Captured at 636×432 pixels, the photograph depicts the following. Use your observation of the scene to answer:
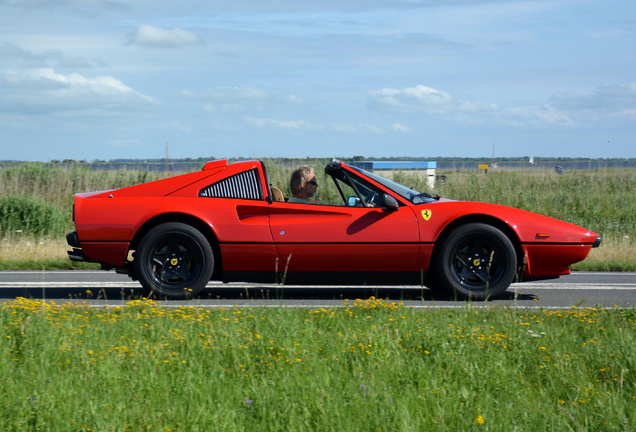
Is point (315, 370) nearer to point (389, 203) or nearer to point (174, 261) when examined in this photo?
point (389, 203)

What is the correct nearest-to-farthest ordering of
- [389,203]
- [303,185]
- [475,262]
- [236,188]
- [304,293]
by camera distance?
[389,203], [475,262], [236,188], [303,185], [304,293]

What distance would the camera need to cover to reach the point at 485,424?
365 centimetres

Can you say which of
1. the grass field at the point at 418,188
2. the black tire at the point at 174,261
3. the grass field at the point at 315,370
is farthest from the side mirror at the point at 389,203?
the grass field at the point at 418,188

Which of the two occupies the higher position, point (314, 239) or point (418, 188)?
point (418, 188)

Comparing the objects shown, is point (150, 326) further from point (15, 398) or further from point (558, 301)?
point (558, 301)

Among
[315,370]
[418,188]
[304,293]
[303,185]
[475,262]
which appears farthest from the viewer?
[418,188]

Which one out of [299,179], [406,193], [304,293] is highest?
[299,179]

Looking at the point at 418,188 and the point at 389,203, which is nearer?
the point at 389,203

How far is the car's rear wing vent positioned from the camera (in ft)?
25.2

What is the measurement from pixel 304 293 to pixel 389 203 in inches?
64.6

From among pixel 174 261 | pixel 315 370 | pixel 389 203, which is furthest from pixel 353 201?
pixel 315 370

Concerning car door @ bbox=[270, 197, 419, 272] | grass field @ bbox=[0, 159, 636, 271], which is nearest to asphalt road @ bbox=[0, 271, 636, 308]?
car door @ bbox=[270, 197, 419, 272]

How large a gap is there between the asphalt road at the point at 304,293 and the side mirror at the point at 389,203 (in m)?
0.90

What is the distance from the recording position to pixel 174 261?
300 inches
